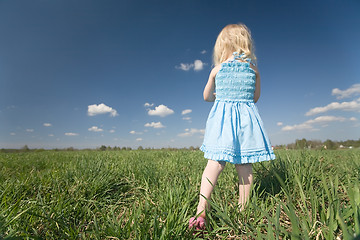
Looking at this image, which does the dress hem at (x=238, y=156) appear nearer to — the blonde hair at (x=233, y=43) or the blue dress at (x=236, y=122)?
the blue dress at (x=236, y=122)

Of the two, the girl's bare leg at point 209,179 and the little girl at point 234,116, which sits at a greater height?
the little girl at point 234,116

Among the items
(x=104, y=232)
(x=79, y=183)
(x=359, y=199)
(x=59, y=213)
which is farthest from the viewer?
(x=79, y=183)

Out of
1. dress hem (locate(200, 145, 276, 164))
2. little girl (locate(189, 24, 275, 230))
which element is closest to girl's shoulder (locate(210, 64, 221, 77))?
little girl (locate(189, 24, 275, 230))

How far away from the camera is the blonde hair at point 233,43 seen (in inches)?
81.4

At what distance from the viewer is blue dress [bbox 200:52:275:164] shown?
1.76 metres

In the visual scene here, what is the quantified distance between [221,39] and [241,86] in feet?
1.99

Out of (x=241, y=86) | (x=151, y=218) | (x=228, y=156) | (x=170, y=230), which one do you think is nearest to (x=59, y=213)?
(x=151, y=218)

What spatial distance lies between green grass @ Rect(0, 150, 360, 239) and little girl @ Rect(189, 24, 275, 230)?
199 mm

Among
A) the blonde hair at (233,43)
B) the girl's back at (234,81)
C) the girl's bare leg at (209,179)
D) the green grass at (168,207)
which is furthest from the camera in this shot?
the blonde hair at (233,43)

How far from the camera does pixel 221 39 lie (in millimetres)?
2145

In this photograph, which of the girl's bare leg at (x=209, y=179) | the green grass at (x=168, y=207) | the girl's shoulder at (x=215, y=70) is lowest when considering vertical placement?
the green grass at (x=168, y=207)

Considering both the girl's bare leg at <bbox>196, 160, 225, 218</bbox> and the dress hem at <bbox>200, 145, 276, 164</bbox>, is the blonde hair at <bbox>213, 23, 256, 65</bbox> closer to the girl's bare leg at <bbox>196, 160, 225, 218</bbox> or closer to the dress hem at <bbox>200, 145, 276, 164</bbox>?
the dress hem at <bbox>200, 145, 276, 164</bbox>

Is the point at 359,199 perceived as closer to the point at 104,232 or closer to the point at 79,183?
the point at 104,232

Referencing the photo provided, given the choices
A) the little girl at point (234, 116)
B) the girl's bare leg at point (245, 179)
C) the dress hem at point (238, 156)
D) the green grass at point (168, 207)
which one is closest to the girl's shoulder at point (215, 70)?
the little girl at point (234, 116)
